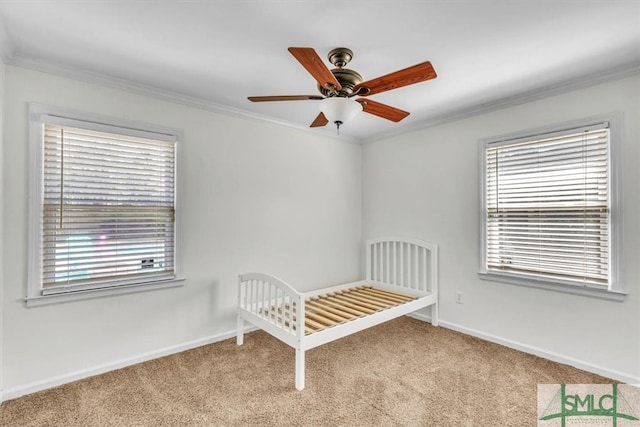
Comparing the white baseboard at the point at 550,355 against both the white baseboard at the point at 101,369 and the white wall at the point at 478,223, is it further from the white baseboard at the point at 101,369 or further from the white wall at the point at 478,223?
the white baseboard at the point at 101,369

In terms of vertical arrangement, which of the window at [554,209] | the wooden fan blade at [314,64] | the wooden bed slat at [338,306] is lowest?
the wooden bed slat at [338,306]

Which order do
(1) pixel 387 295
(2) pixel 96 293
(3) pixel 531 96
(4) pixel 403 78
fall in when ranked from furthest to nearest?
(1) pixel 387 295
(3) pixel 531 96
(2) pixel 96 293
(4) pixel 403 78

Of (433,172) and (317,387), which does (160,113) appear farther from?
(433,172)

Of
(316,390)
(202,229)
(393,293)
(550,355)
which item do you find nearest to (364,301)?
(393,293)

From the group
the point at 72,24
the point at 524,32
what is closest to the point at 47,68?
the point at 72,24

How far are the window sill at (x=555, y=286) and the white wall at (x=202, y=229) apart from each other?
5.83 feet

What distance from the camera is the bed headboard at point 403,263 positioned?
11.7ft

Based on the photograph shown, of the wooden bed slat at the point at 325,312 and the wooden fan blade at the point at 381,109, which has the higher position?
the wooden fan blade at the point at 381,109

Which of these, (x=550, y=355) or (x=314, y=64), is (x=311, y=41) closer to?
(x=314, y=64)

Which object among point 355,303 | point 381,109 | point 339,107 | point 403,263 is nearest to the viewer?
point 339,107

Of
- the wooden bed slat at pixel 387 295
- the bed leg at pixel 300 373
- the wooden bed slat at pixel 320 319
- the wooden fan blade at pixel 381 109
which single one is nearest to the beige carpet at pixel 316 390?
the bed leg at pixel 300 373

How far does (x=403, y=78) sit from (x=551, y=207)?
74.7 inches

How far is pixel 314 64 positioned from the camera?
5.25 feet

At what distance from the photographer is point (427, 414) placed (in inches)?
77.9
